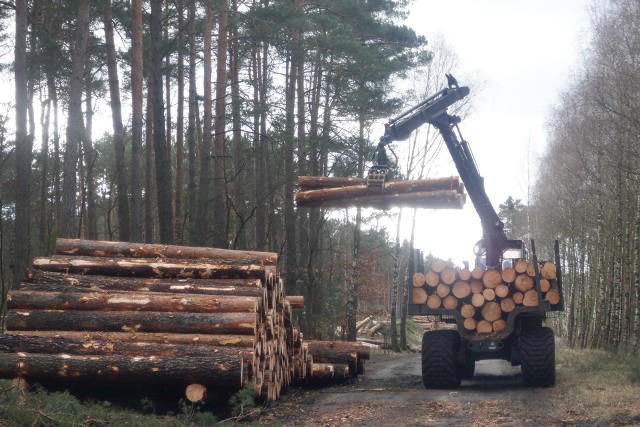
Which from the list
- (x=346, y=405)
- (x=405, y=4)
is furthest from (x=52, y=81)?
(x=346, y=405)

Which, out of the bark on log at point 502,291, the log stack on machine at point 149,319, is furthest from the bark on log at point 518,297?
the log stack on machine at point 149,319

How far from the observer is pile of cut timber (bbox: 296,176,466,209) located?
499 inches

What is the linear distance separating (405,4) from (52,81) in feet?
43.9

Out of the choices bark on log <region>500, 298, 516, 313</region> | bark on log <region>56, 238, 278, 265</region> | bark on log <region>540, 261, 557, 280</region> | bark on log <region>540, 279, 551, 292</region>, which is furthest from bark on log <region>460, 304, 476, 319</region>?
bark on log <region>56, 238, 278, 265</region>

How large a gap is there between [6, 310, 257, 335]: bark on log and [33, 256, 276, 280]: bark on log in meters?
1.31

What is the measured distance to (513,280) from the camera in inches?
562

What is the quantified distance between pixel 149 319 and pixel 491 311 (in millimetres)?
6466

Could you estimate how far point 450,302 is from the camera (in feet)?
47.6

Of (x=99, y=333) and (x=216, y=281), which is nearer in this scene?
(x=99, y=333)

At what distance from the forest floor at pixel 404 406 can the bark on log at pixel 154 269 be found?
208 cm

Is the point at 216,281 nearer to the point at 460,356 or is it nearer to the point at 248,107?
the point at 460,356

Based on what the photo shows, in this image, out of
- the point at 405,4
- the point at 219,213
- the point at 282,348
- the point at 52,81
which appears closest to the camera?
the point at 282,348

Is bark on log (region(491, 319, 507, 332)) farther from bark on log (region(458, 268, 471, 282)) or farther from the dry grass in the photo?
the dry grass

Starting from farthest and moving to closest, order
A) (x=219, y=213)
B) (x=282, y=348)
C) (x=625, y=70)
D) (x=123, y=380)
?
(x=219, y=213) → (x=625, y=70) → (x=282, y=348) → (x=123, y=380)
